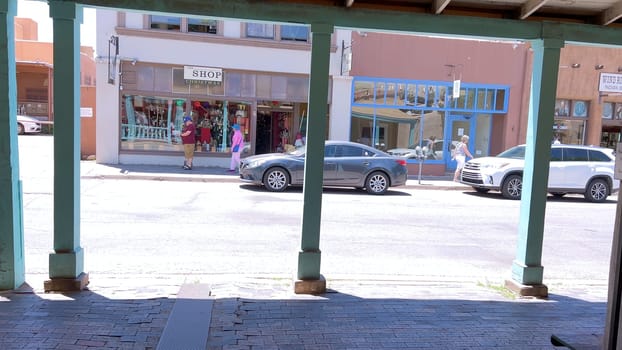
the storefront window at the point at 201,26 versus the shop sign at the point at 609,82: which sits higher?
the storefront window at the point at 201,26

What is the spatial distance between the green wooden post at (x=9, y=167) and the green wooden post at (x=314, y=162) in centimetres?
271

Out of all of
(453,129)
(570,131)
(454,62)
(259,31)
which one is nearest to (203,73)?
(259,31)

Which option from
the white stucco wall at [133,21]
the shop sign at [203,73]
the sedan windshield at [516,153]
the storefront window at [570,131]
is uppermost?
the white stucco wall at [133,21]

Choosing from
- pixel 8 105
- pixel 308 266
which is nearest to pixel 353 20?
pixel 308 266

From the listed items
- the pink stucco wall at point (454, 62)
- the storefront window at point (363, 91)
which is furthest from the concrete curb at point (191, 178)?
the pink stucco wall at point (454, 62)

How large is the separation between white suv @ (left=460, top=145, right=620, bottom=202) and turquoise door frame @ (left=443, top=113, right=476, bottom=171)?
16.6ft

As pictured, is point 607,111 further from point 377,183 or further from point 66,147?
point 66,147

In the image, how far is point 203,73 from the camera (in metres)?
17.8

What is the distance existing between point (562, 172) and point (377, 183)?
5.20m

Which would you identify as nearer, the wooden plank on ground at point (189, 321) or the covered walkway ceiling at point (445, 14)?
the wooden plank on ground at point (189, 321)

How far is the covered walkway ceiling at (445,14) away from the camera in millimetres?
4867

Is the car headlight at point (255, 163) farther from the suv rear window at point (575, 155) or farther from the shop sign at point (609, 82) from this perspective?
the shop sign at point (609, 82)

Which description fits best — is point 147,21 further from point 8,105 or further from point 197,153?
point 8,105

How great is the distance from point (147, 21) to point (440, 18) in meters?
14.4
